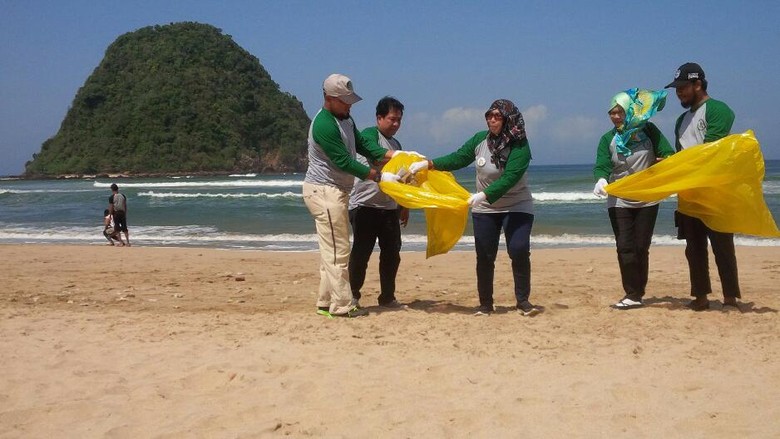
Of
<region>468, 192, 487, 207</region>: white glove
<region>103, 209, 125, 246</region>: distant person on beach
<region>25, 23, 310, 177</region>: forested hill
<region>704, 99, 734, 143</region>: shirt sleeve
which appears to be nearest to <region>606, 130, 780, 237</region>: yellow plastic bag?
<region>704, 99, 734, 143</region>: shirt sleeve

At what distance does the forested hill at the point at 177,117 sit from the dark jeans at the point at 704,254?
76.4 meters

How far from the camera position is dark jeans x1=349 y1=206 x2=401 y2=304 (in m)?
5.62

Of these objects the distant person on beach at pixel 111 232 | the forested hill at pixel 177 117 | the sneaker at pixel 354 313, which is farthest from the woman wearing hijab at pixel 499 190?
the forested hill at pixel 177 117

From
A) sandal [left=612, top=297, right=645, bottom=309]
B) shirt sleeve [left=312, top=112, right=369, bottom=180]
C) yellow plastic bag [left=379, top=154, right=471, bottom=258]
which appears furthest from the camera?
sandal [left=612, top=297, right=645, bottom=309]

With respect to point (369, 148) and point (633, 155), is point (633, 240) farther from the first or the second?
point (369, 148)

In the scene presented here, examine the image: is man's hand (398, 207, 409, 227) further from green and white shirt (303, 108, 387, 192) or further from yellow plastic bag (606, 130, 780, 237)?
yellow plastic bag (606, 130, 780, 237)

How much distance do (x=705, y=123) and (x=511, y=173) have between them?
4.77ft

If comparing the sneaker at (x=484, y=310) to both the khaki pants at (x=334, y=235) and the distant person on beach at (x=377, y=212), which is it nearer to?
the distant person on beach at (x=377, y=212)

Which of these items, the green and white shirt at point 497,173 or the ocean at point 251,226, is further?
the ocean at point 251,226

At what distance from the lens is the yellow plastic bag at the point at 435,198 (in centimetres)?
542

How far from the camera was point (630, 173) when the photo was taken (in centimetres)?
545

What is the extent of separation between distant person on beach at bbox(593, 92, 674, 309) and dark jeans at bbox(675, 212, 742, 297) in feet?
0.89

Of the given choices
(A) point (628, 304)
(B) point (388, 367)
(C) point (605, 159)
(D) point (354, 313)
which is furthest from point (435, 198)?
(B) point (388, 367)

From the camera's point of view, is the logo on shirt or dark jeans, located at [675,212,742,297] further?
dark jeans, located at [675,212,742,297]
